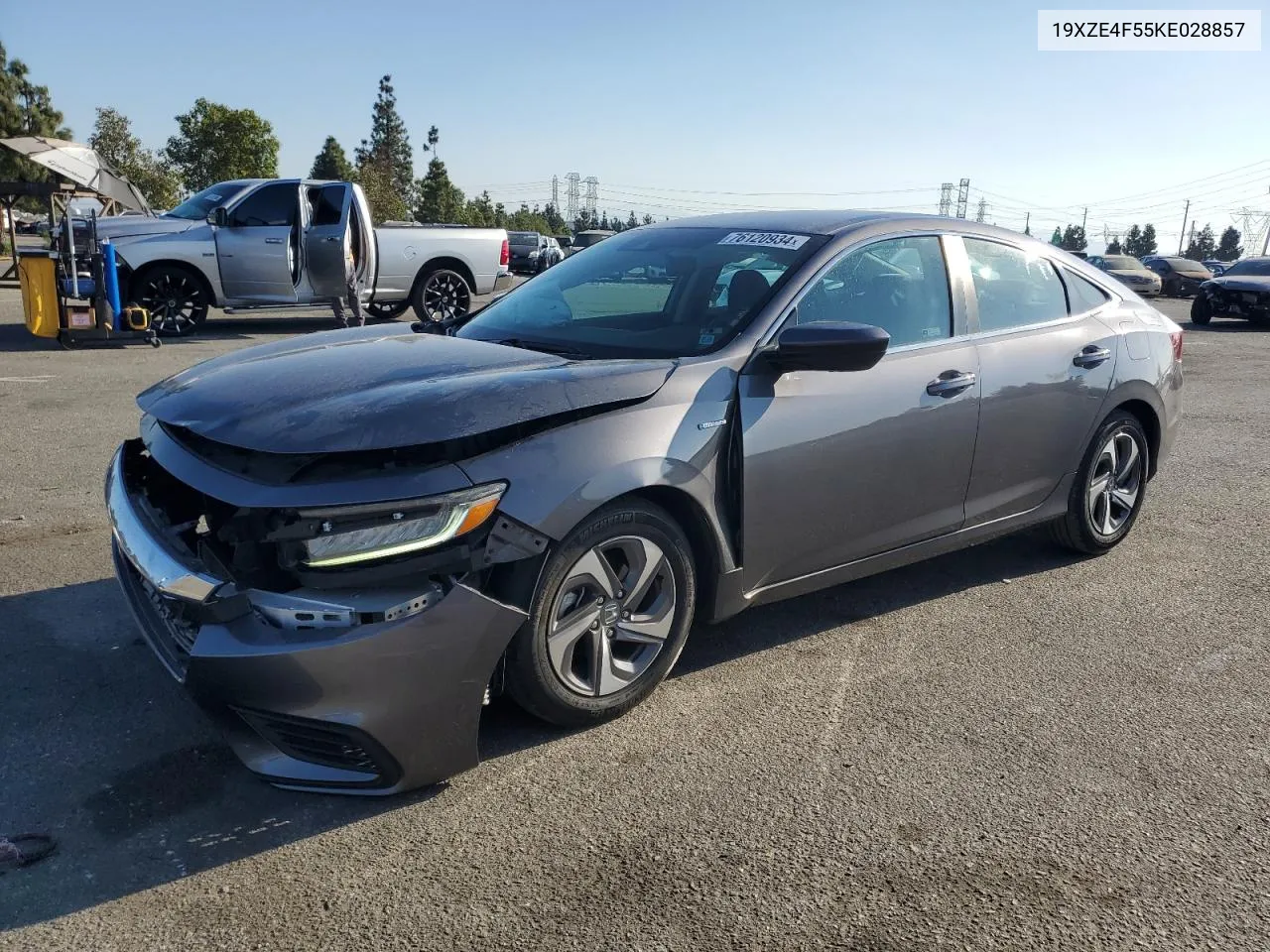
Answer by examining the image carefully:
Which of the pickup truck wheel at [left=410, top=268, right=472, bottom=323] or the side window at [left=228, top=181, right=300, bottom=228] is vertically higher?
the side window at [left=228, top=181, right=300, bottom=228]

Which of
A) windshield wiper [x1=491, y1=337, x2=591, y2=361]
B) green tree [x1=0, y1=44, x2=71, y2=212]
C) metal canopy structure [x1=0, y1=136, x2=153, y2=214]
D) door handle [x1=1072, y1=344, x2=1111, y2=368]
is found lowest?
door handle [x1=1072, y1=344, x2=1111, y2=368]

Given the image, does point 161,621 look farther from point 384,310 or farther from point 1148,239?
point 1148,239

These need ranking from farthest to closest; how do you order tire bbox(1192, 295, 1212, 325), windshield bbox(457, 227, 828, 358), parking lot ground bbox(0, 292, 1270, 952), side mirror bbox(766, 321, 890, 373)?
tire bbox(1192, 295, 1212, 325), windshield bbox(457, 227, 828, 358), side mirror bbox(766, 321, 890, 373), parking lot ground bbox(0, 292, 1270, 952)

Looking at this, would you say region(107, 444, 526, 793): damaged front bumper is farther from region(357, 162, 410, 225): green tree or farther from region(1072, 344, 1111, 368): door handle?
region(357, 162, 410, 225): green tree

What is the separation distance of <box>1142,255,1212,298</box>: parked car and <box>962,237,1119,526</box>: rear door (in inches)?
1284

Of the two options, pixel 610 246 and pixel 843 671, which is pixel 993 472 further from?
pixel 610 246

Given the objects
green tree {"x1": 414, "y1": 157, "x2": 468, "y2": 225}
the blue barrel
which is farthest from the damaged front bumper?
green tree {"x1": 414, "y1": 157, "x2": 468, "y2": 225}

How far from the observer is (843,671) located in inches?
147

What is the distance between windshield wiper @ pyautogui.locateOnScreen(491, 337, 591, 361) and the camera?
11.7 feet

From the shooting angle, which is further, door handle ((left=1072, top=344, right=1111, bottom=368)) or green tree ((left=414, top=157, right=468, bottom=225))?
green tree ((left=414, top=157, right=468, bottom=225))

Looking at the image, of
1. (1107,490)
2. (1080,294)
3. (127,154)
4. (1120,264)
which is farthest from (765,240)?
(127,154)

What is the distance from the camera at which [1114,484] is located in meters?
5.04

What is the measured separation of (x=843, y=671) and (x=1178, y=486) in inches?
156

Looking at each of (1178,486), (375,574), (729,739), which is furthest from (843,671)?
(1178,486)
